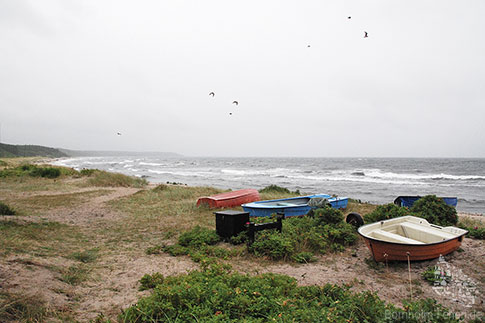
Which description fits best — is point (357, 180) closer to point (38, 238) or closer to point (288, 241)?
point (288, 241)

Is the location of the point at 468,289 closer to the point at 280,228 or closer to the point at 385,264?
the point at 385,264

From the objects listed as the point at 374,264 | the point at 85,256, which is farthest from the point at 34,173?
the point at 374,264

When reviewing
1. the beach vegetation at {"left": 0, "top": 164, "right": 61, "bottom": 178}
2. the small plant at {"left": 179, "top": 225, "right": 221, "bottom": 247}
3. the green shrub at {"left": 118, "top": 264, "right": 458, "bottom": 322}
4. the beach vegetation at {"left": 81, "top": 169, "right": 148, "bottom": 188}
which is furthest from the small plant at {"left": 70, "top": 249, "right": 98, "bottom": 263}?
the beach vegetation at {"left": 0, "top": 164, "right": 61, "bottom": 178}

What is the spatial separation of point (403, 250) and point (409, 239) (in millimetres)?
1093

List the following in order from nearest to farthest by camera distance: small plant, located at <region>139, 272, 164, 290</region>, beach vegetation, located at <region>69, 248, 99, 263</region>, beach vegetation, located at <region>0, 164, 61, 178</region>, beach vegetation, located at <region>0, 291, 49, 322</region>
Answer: beach vegetation, located at <region>0, 291, 49, 322</region> → small plant, located at <region>139, 272, 164, 290</region> → beach vegetation, located at <region>69, 248, 99, 263</region> → beach vegetation, located at <region>0, 164, 61, 178</region>

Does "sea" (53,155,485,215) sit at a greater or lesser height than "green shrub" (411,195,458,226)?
lesser

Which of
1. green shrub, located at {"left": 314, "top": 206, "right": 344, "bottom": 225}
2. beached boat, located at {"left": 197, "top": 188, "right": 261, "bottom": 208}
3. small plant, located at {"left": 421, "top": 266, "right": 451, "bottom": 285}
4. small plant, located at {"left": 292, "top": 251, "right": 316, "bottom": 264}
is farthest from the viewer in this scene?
beached boat, located at {"left": 197, "top": 188, "right": 261, "bottom": 208}

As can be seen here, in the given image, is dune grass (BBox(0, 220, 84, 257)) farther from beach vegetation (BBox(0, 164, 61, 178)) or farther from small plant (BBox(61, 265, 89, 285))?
beach vegetation (BBox(0, 164, 61, 178))

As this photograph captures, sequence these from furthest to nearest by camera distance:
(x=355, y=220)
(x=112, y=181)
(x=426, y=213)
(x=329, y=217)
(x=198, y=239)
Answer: (x=112, y=181) < (x=426, y=213) < (x=355, y=220) < (x=329, y=217) < (x=198, y=239)

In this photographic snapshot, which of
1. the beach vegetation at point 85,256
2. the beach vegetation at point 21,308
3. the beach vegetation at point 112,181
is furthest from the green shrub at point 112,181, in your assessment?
the beach vegetation at point 21,308

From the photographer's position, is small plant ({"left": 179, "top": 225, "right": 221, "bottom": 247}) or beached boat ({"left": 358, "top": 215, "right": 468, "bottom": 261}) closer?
beached boat ({"left": 358, "top": 215, "right": 468, "bottom": 261})

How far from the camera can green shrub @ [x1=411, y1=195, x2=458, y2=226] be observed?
862cm

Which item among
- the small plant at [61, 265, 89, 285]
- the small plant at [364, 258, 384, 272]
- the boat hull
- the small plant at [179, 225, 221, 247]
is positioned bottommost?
the small plant at [364, 258, 384, 272]

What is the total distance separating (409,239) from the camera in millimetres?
6656
